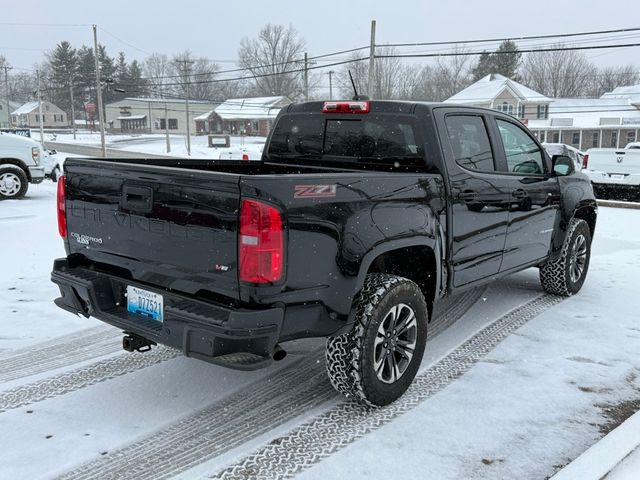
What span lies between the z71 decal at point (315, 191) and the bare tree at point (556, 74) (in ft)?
287

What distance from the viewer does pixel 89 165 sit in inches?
141

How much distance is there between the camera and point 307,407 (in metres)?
3.63

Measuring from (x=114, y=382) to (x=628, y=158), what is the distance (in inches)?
589

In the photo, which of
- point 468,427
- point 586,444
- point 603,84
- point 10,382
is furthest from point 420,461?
point 603,84

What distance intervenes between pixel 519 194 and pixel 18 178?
39.2 ft

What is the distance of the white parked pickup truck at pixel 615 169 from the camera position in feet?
49.4

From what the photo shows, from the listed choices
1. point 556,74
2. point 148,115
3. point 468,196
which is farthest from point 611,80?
point 468,196

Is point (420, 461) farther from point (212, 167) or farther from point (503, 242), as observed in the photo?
point (212, 167)

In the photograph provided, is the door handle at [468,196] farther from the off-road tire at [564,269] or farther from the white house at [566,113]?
the white house at [566,113]

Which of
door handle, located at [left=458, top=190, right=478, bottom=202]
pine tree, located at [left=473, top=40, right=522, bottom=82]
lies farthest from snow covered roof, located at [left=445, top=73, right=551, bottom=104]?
door handle, located at [left=458, top=190, right=478, bottom=202]

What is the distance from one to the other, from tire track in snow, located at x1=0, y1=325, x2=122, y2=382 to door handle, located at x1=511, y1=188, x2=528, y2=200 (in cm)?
345

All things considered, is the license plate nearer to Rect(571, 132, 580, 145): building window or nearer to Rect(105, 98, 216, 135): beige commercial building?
Rect(571, 132, 580, 145): building window

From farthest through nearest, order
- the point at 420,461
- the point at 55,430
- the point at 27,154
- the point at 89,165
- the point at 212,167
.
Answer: the point at 27,154
the point at 212,167
the point at 89,165
the point at 55,430
the point at 420,461

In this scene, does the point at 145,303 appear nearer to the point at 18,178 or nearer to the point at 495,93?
the point at 18,178
